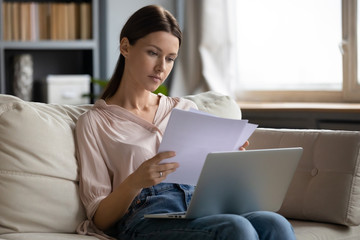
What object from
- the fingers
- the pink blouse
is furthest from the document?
the pink blouse

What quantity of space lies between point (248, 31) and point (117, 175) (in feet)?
7.44

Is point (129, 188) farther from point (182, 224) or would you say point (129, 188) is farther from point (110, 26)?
point (110, 26)

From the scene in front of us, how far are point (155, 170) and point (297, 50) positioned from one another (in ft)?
7.54

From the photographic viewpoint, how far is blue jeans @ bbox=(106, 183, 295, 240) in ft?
5.08

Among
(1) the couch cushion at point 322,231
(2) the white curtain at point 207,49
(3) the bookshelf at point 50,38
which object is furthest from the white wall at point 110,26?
(1) the couch cushion at point 322,231

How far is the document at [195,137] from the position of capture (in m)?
1.53

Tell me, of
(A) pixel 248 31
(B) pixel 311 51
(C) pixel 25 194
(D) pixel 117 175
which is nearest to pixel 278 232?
(D) pixel 117 175

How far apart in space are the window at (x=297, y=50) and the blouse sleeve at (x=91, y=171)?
2.00m

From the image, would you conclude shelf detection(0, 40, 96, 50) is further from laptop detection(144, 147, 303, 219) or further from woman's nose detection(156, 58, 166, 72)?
laptop detection(144, 147, 303, 219)

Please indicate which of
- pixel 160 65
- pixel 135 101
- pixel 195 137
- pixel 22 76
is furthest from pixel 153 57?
pixel 22 76

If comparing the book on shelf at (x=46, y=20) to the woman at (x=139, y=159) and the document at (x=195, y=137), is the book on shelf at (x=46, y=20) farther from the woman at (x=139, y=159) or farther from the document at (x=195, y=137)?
the document at (x=195, y=137)

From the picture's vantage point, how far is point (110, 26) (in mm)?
3967

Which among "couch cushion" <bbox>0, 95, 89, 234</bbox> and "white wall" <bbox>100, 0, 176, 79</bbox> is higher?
"white wall" <bbox>100, 0, 176, 79</bbox>

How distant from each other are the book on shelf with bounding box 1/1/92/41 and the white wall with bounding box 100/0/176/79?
0.09 m
